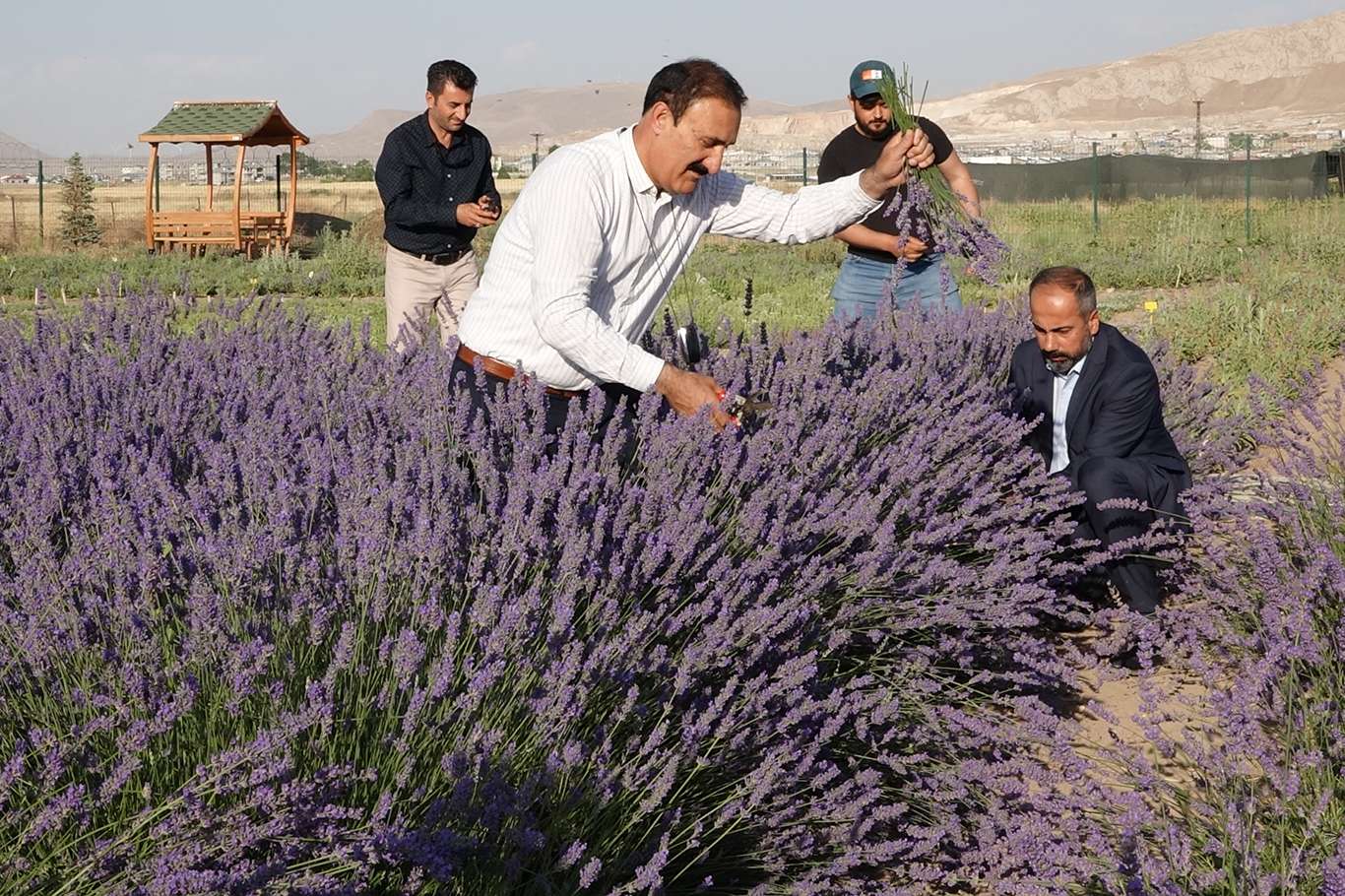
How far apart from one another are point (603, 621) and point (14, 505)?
3.93 ft

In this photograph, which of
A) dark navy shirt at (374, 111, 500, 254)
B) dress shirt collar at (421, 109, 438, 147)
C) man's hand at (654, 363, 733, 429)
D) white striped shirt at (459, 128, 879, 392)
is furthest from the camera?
dress shirt collar at (421, 109, 438, 147)

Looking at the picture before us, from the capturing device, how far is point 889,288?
201 inches

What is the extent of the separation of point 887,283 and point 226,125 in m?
18.7

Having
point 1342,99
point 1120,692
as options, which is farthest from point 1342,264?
point 1342,99

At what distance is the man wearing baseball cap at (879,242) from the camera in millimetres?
5102

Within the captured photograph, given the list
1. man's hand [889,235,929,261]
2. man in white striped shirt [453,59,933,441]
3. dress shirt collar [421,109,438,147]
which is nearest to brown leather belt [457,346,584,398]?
man in white striped shirt [453,59,933,441]

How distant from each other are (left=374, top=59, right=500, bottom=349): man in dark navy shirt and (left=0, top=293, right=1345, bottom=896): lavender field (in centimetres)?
207

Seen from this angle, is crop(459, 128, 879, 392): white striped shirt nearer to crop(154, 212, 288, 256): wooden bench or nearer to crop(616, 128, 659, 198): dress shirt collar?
crop(616, 128, 659, 198): dress shirt collar

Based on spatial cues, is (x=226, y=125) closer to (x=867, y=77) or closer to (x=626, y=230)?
(x=867, y=77)

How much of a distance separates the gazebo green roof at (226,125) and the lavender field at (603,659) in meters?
18.4

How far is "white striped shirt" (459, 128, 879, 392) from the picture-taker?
10.0 ft

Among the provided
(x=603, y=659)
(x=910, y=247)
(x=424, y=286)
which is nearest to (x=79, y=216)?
(x=424, y=286)

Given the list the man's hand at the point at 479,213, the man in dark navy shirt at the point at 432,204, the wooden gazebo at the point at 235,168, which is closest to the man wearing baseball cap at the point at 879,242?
the man's hand at the point at 479,213

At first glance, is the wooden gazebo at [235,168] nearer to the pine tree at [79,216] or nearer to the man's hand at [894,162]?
the pine tree at [79,216]
